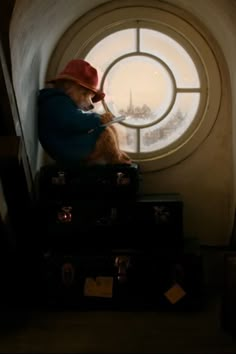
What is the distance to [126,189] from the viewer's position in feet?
7.32

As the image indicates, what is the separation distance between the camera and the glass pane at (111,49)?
8.69ft

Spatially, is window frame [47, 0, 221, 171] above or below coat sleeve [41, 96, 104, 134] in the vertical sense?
above

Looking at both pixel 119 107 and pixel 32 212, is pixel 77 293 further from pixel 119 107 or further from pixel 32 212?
pixel 119 107

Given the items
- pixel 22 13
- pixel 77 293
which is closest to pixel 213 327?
pixel 77 293

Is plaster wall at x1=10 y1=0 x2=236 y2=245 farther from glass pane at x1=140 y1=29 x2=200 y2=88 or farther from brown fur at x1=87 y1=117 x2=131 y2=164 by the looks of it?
brown fur at x1=87 y1=117 x2=131 y2=164

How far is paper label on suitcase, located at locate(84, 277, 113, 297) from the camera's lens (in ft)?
6.94

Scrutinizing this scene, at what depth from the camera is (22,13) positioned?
1877mm

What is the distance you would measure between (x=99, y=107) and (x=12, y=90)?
2.70 ft

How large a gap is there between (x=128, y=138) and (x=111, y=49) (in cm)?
44

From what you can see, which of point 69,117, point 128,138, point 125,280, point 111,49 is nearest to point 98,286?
point 125,280

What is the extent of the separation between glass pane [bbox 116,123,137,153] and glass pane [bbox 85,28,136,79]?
294mm

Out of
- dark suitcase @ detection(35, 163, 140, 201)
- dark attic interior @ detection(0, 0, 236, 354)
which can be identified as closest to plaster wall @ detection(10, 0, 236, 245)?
dark attic interior @ detection(0, 0, 236, 354)

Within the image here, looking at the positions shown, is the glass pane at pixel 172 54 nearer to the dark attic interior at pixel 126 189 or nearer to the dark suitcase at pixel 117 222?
the dark attic interior at pixel 126 189

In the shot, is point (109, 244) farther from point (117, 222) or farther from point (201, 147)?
point (201, 147)
